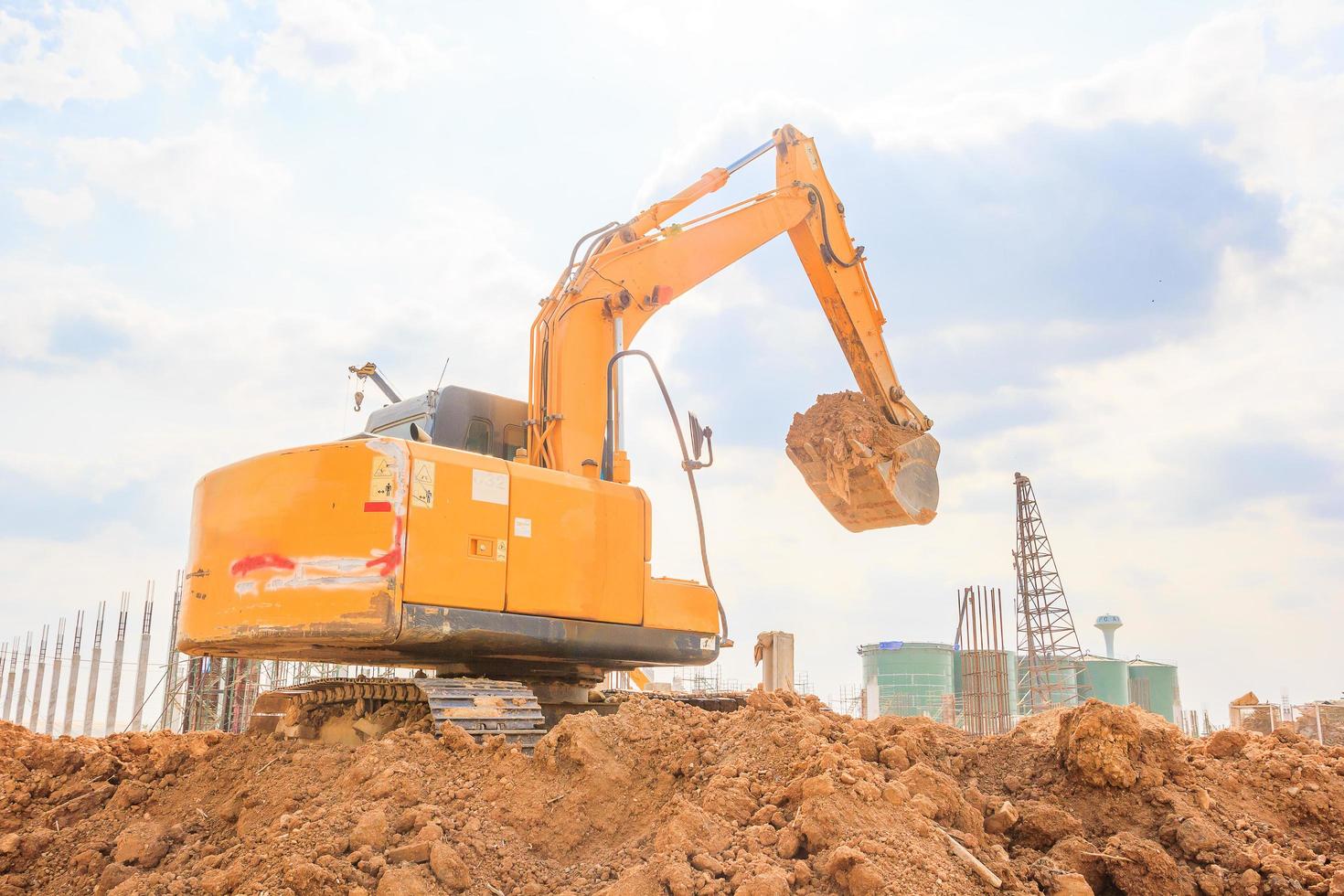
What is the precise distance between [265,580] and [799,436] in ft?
15.6

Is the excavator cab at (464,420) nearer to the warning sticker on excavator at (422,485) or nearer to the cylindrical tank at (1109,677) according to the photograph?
the warning sticker on excavator at (422,485)

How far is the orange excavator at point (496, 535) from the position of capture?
19.5 feet

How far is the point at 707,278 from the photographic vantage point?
8719 millimetres

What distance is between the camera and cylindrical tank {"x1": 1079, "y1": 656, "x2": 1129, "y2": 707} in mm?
31750

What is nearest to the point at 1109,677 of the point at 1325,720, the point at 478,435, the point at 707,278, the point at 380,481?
the point at 1325,720

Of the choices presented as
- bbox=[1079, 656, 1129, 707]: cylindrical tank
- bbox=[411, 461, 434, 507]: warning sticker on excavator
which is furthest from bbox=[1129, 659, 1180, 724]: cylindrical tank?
bbox=[411, 461, 434, 507]: warning sticker on excavator

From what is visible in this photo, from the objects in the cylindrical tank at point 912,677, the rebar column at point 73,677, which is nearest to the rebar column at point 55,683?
the rebar column at point 73,677

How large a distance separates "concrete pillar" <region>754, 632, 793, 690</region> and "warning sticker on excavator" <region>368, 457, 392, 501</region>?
5.29m

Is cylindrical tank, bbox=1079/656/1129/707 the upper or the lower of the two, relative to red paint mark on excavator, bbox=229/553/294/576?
lower

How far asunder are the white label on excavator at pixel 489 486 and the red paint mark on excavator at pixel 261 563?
1.19 meters

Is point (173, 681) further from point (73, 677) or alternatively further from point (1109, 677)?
point (1109, 677)

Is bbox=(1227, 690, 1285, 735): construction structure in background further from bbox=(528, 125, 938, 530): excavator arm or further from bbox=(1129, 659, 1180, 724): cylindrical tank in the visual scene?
bbox=(1129, 659, 1180, 724): cylindrical tank

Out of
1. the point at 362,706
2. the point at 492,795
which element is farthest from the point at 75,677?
the point at 492,795

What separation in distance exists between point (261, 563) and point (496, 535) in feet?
4.84
